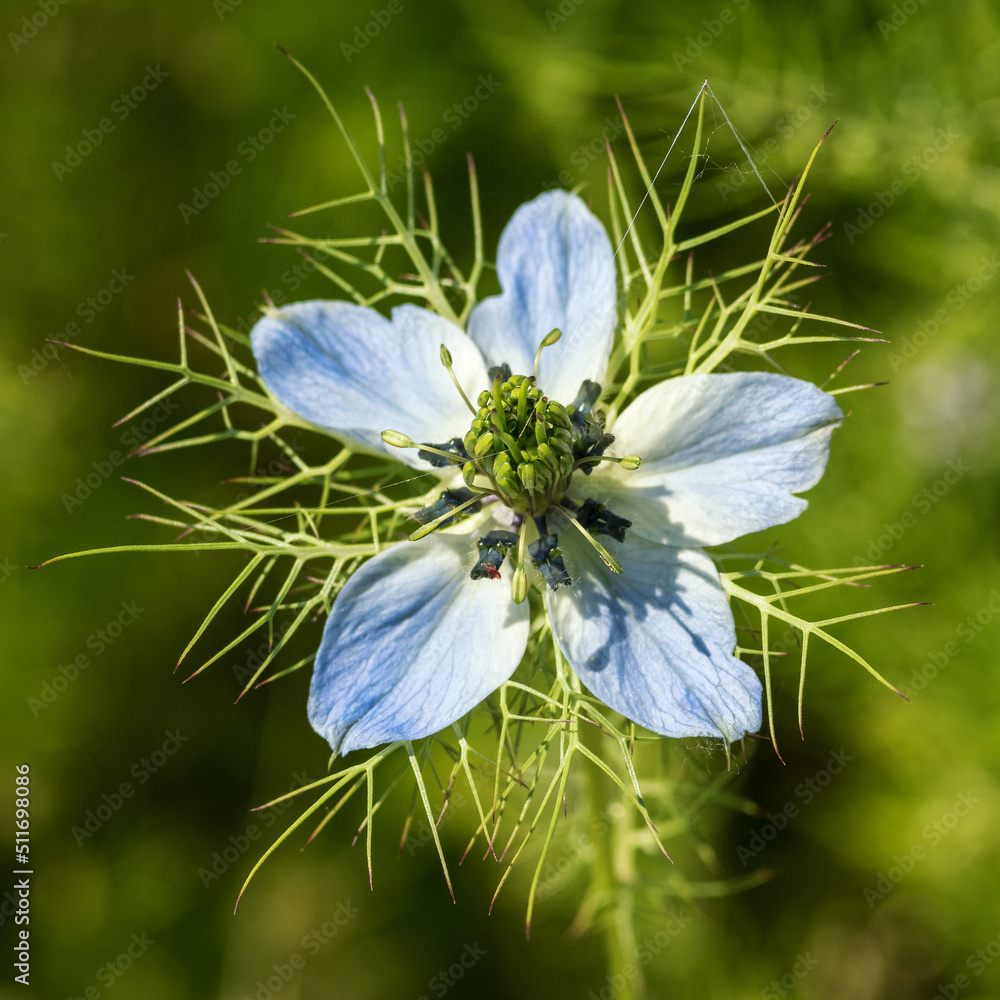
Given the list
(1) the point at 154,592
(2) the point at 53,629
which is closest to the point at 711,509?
(1) the point at 154,592

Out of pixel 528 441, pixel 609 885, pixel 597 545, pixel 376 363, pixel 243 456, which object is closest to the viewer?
pixel 597 545

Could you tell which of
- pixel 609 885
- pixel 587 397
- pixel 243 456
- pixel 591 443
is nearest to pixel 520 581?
pixel 591 443

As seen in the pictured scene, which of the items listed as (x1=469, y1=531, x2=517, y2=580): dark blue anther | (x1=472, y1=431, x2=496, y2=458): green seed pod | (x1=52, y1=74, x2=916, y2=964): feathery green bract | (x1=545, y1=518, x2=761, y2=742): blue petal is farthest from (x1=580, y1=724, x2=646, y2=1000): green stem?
(x1=472, y1=431, x2=496, y2=458): green seed pod

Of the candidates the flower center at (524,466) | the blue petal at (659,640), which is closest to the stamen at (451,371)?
the flower center at (524,466)

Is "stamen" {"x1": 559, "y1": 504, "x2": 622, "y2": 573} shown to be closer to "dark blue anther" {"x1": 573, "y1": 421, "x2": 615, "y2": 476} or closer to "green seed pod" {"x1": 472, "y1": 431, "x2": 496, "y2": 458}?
"dark blue anther" {"x1": 573, "y1": 421, "x2": 615, "y2": 476}

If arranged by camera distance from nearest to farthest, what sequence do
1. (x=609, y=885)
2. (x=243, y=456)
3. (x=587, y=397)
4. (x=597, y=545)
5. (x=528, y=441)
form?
(x=597, y=545), (x=528, y=441), (x=587, y=397), (x=609, y=885), (x=243, y=456)

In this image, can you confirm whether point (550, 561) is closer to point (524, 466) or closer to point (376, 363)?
point (524, 466)
